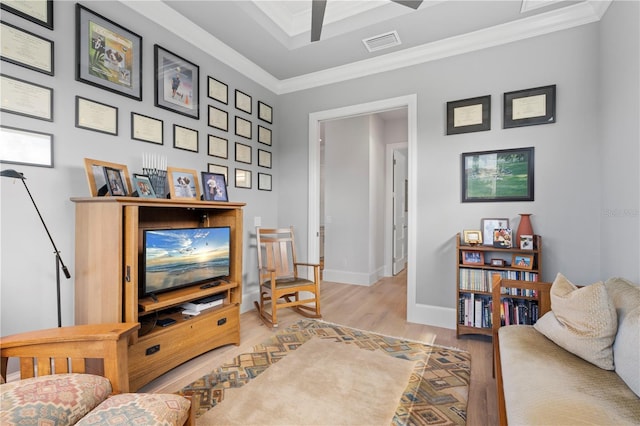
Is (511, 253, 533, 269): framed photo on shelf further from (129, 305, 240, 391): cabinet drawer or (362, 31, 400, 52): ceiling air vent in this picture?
(129, 305, 240, 391): cabinet drawer

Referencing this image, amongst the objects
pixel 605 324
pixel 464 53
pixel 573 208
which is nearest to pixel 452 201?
pixel 573 208

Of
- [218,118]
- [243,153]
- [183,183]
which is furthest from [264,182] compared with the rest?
[183,183]

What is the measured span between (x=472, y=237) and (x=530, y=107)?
4.14ft

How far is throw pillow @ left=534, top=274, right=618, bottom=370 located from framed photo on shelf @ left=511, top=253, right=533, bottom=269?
3.16ft

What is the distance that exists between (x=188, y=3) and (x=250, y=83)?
3.73ft

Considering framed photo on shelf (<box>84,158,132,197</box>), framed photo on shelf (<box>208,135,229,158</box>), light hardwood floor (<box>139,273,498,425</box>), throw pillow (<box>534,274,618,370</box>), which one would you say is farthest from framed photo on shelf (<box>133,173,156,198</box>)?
throw pillow (<box>534,274,618,370</box>)

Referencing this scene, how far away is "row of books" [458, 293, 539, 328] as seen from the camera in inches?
99.4

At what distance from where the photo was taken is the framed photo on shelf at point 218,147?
3074 millimetres

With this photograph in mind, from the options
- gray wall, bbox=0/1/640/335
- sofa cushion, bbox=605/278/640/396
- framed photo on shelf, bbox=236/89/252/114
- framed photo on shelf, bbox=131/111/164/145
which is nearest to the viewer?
sofa cushion, bbox=605/278/640/396

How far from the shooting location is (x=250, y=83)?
11.7ft

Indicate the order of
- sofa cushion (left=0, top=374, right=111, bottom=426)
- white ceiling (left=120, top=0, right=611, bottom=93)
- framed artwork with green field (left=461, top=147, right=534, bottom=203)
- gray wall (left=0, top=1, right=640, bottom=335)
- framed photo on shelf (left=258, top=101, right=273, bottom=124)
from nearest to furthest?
1. sofa cushion (left=0, top=374, right=111, bottom=426)
2. gray wall (left=0, top=1, right=640, bottom=335)
3. white ceiling (left=120, top=0, right=611, bottom=93)
4. framed artwork with green field (left=461, top=147, right=534, bottom=203)
5. framed photo on shelf (left=258, top=101, right=273, bottom=124)

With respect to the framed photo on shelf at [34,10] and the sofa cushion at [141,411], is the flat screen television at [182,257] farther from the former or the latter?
the framed photo on shelf at [34,10]

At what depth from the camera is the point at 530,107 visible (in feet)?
8.80

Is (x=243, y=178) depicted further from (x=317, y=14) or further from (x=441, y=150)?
(x=441, y=150)
